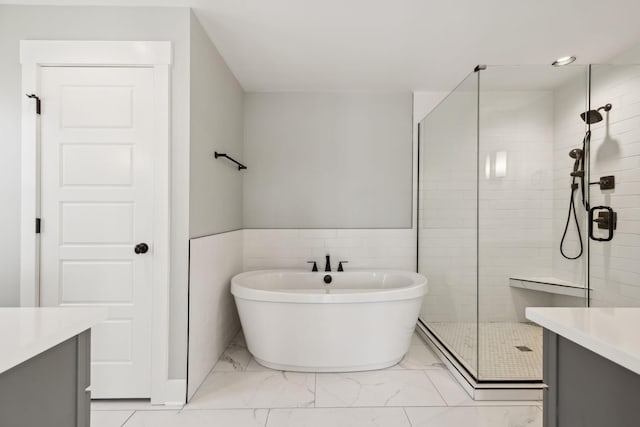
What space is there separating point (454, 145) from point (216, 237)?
1.97m

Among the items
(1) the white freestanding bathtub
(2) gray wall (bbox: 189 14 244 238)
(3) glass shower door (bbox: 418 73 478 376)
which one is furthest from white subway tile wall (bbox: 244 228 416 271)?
(1) the white freestanding bathtub

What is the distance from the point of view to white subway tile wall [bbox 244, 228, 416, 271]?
3.82m

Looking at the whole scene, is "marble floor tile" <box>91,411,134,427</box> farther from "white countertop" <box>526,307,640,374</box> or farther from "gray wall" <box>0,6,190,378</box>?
"white countertop" <box>526,307,640,374</box>

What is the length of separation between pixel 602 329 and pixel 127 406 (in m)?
2.46

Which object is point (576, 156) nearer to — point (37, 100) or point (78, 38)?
point (78, 38)

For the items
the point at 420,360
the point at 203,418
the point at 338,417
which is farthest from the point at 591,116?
the point at 203,418

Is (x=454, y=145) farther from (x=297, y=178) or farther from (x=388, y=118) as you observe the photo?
(x=297, y=178)

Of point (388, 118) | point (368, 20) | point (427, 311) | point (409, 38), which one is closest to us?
point (368, 20)

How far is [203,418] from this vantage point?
2111 mm

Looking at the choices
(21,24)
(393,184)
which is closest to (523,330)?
(393,184)

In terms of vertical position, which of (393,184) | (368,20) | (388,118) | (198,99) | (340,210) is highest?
(368,20)

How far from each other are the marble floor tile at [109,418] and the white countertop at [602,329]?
2.20 metres

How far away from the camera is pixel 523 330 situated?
219 cm

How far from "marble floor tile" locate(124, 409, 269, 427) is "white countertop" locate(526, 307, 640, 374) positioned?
1.68m
